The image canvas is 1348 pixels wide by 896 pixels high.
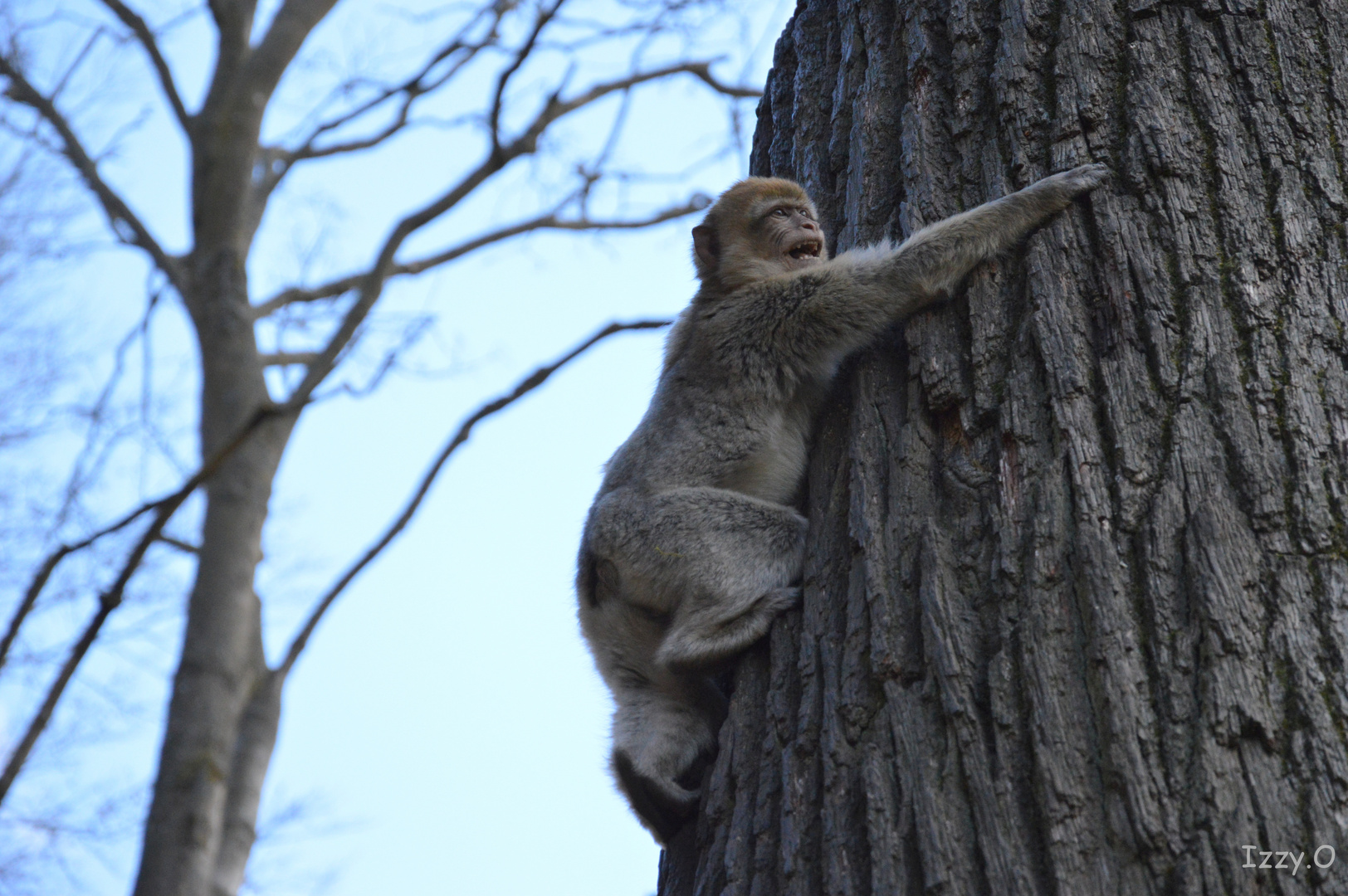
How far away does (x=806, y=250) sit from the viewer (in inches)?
184

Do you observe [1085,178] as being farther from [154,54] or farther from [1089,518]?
[154,54]

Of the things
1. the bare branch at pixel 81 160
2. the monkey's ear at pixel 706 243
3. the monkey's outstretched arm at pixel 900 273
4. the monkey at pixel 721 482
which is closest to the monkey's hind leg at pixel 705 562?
the monkey at pixel 721 482

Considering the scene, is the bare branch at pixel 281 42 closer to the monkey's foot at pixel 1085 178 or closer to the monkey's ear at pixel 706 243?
the monkey's ear at pixel 706 243

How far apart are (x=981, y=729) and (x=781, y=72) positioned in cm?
312

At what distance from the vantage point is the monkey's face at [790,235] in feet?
14.8

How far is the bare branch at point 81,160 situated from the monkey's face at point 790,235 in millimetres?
6939

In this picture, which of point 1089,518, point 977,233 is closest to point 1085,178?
point 977,233

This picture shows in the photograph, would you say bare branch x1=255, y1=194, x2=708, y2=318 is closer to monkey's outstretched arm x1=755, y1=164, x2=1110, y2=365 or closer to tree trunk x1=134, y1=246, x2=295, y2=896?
tree trunk x1=134, y1=246, x2=295, y2=896

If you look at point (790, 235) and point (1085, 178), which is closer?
point (1085, 178)

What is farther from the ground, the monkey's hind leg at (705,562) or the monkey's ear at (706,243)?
the monkey's ear at (706,243)

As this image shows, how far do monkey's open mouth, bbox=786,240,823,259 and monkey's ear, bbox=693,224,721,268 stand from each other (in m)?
0.52

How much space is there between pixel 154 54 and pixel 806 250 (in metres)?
8.14

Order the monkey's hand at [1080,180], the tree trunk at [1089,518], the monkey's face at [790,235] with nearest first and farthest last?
the tree trunk at [1089,518] → the monkey's hand at [1080,180] → the monkey's face at [790,235]

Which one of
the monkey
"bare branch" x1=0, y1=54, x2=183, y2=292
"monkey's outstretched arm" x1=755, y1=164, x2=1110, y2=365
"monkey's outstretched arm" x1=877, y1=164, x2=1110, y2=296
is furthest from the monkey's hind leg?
"bare branch" x1=0, y1=54, x2=183, y2=292
